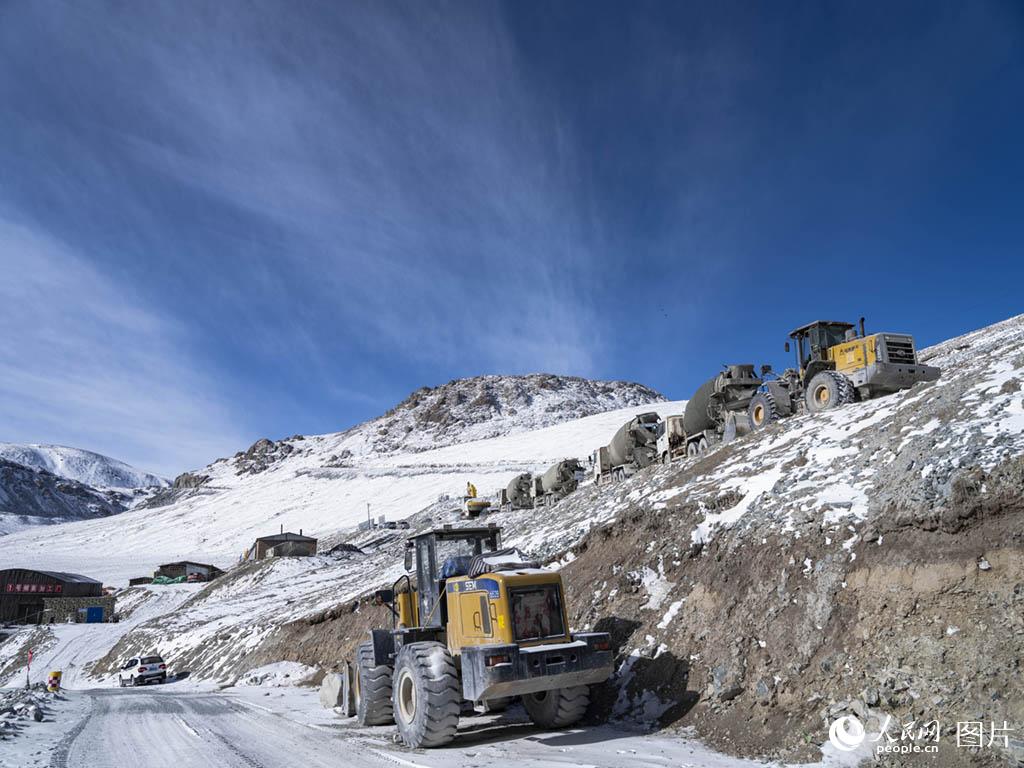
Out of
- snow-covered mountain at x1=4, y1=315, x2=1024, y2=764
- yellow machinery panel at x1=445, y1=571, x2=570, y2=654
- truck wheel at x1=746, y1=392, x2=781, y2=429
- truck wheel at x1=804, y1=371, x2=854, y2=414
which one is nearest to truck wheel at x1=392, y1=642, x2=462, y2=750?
yellow machinery panel at x1=445, y1=571, x2=570, y2=654

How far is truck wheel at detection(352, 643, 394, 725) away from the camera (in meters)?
10.0

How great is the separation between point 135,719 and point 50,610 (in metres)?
39.3

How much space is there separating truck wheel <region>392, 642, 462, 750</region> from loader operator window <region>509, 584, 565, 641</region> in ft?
3.41

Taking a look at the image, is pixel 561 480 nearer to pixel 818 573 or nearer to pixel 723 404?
pixel 723 404

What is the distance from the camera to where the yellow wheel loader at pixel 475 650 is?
26.1 ft

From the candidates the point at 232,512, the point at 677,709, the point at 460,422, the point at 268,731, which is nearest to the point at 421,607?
the point at 268,731

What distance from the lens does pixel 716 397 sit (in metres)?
21.5

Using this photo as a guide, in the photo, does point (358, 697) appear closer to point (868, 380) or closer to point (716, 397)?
point (868, 380)

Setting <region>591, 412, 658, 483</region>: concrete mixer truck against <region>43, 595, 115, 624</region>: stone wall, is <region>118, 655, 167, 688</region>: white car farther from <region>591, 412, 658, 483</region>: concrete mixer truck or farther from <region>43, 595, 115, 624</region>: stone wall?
<region>43, 595, 115, 624</region>: stone wall

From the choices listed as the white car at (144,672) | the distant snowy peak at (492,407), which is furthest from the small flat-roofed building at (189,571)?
the distant snowy peak at (492,407)

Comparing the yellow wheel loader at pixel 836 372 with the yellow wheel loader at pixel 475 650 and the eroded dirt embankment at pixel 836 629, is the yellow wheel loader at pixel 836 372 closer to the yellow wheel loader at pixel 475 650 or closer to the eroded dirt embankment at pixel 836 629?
the eroded dirt embankment at pixel 836 629

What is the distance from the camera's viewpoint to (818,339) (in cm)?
1750

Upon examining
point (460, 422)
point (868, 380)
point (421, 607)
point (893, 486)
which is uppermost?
point (460, 422)

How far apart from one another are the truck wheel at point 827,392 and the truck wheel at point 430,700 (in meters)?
11.2
